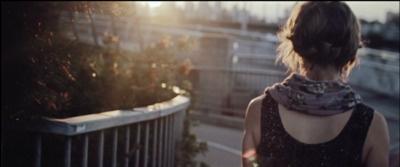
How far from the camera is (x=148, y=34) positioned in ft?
63.7

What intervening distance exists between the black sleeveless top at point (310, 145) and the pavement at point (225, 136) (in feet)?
14.8

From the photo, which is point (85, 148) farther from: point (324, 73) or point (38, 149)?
point (324, 73)

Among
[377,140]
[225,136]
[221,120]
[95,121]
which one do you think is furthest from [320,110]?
[221,120]

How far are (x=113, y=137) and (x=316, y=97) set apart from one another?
1730mm

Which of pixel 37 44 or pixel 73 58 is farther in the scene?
pixel 73 58

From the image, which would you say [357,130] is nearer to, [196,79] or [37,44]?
[37,44]

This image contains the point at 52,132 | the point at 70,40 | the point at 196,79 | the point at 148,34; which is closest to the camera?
the point at 70,40

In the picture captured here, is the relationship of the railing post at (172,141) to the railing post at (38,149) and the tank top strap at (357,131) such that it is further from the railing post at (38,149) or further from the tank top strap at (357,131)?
the tank top strap at (357,131)

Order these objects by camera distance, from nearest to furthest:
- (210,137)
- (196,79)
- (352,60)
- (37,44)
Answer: (37,44) → (352,60) → (210,137) → (196,79)

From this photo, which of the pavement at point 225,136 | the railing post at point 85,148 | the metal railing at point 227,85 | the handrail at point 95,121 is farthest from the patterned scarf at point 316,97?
the metal railing at point 227,85

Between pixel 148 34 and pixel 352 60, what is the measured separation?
56.2ft

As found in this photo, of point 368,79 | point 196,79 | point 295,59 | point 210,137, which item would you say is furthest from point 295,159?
point 368,79

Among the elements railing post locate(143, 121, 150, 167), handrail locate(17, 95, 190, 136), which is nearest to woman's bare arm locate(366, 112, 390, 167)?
handrail locate(17, 95, 190, 136)

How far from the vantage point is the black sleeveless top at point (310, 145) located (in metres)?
2.44
